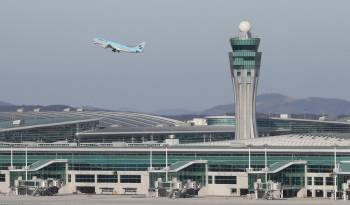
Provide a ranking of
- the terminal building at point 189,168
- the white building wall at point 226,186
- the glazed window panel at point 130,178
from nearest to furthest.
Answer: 1. the terminal building at point 189,168
2. the white building wall at point 226,186
3. the glazed window panel at point 130,178

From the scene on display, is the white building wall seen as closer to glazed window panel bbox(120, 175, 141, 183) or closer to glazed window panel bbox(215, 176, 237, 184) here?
glazed window panel bbox(215, 176, 237, 184)

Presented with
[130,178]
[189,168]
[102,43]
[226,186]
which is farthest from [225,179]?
[102,43]

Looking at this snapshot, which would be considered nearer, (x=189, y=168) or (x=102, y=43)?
(x=189, y=168)

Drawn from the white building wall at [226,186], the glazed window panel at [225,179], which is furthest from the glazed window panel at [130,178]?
the glazed window panel at [225,179]

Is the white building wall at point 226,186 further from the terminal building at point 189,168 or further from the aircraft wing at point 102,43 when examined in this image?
the aircraft wing at point 102,43

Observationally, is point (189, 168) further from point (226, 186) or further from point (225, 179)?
point (226, 186)

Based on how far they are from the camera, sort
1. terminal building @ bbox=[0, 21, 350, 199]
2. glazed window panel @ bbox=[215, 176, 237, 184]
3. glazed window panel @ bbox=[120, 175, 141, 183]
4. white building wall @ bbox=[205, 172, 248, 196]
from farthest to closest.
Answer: glazed window panel @ bbox=[120, 175, 141, 183] → glazed window panel @ bbox=[215, 176, 237, 184] → white building wall @ bbox=[205, 172, 248, 196] → terminal building @ bbox=[0, 21, 350, 199]

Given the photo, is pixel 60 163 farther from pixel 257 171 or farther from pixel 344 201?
pixel 344 201

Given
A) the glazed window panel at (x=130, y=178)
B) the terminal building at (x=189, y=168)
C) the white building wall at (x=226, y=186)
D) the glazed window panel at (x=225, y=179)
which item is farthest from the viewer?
the glazed window panel at (x=130, y=178)

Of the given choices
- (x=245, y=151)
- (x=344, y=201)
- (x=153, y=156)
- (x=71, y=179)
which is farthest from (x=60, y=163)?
(x=344, y=201)

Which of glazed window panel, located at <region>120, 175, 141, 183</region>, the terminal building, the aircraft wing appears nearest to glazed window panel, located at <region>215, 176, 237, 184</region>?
the terminal building

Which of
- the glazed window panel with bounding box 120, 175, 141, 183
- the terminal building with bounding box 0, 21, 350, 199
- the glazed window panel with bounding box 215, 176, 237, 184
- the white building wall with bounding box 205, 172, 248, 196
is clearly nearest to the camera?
the terminal building with bounding box 0, 21, 350, 199

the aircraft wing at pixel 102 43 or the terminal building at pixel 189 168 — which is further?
the aircraft wing at pixel 102 43

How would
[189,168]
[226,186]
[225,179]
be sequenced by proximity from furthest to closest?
[189,168] → [225,179] → [226,186]
